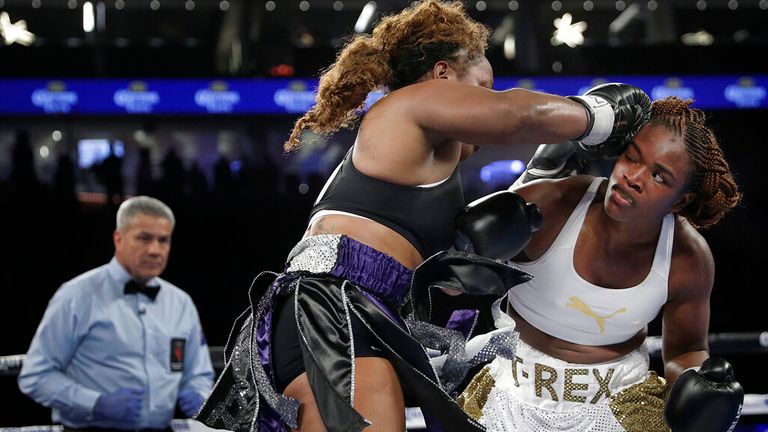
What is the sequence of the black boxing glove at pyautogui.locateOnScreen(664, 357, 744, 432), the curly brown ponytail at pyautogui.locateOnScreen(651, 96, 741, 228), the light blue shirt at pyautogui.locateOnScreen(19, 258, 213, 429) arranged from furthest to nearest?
the light blue shirt at pyautogui.locateOnScreen(19, 258, 213, 429) < the curly brown ponytail at pyautogui.locateOnScreen(651, 96, 741, 228) < the black boxing glove at pyautogui.locateOnScreen(664, 357, 744, 432)

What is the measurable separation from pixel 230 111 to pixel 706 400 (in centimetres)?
459

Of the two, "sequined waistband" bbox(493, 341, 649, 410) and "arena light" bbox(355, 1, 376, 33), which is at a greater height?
"arena light" bbox(355, 1, 376, 33)

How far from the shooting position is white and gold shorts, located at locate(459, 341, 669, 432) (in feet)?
7.29

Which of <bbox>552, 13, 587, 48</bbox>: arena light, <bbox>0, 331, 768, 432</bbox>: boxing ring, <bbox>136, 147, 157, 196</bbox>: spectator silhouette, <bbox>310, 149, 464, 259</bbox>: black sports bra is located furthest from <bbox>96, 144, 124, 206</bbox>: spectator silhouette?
<bbox>310, 149, 464, 259</bbox>: black sports bra

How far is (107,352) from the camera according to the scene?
3.33m

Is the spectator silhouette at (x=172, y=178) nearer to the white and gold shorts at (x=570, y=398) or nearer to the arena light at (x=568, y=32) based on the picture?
the arena light at (x=568, y=32)

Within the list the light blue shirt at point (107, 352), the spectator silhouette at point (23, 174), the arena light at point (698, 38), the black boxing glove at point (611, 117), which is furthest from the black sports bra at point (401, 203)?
the spectator silhouette at point (23, 174)

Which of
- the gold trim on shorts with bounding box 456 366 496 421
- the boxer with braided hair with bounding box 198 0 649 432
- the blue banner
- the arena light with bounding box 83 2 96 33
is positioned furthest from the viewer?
the arena light with bounding box 83 2 96 33

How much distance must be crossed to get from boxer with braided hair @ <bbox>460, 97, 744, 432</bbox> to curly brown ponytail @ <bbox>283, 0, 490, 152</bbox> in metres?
0.51

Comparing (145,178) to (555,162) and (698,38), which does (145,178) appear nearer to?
(698,38)

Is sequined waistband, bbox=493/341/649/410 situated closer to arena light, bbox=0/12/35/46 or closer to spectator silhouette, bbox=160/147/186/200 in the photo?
spectator silhouette, bbox=160/147/186/200

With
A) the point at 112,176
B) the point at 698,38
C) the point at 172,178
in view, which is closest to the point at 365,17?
the point at 172,178

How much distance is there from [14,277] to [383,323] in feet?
18.4

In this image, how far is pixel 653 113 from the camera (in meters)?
2.20
